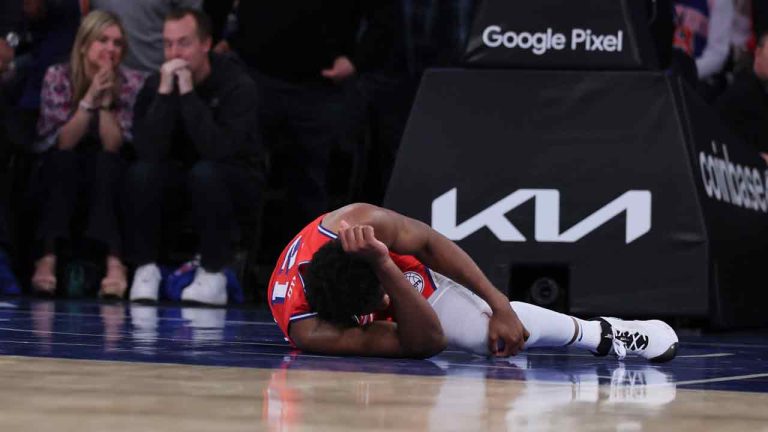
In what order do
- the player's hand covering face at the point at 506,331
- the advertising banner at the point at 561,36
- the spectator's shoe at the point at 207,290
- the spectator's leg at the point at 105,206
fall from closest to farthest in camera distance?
the player's hand covering face at the point at 506,331, the advertising banner at the point at 561,36, the spectator's shoe at the point at 207,290, the spectator's leg at the point at 105,206

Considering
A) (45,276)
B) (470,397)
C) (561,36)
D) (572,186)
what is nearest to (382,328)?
(470,397)

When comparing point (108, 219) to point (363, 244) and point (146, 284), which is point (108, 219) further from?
point (363, 244)

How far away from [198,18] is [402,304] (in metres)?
4.30

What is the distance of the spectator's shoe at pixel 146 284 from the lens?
8.18 m

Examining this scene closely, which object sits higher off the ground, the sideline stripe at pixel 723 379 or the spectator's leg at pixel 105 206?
the spectator's leg at pixel 105 206

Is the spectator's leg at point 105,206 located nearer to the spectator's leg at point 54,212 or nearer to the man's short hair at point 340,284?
the spectator's leg at point 54,212

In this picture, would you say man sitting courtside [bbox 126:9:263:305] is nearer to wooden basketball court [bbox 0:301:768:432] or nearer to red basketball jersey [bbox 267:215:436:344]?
wooden basketball court [bbox 0:301:768:432]

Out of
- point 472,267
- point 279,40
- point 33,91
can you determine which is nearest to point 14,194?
point 33,91

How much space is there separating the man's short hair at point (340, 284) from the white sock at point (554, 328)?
587 millimetres

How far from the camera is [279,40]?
866cm

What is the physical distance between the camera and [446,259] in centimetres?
464

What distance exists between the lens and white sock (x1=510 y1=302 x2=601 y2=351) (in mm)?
4781

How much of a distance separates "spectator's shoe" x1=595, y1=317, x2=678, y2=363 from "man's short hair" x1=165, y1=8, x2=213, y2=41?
4025 millimetres

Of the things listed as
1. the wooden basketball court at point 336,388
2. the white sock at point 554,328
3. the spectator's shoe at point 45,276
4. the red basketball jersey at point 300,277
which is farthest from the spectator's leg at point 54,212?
the white sock at point 554,328
